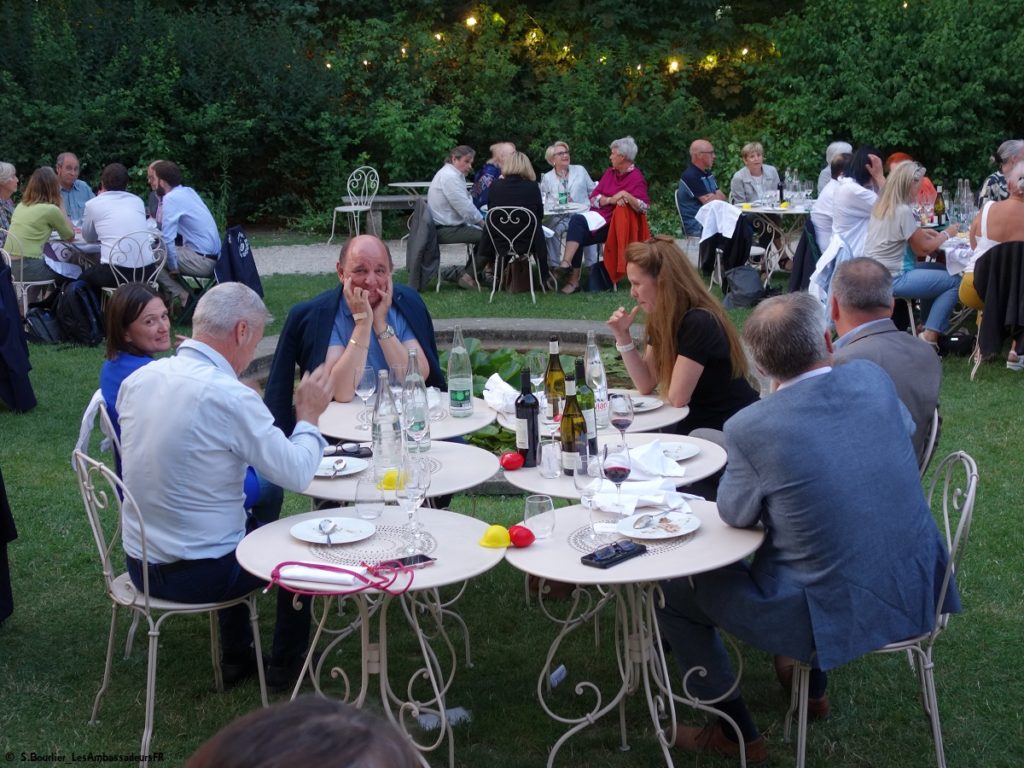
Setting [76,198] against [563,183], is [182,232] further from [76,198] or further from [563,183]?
[563,183]

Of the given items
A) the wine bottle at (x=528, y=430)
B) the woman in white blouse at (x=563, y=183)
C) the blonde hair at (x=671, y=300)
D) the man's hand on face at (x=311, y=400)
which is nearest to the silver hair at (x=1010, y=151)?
the woman in white blouse at (x=563, y=183)

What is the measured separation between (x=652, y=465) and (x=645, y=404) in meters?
0.79

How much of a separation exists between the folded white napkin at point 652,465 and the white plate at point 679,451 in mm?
41

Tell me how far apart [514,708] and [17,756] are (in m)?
1.45

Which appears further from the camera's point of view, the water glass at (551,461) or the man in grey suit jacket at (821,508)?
the water glass at (551,461)

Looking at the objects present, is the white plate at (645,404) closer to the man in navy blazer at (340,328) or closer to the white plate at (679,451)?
the white plate at (679,451)

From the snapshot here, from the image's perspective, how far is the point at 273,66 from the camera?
1570 centimetres

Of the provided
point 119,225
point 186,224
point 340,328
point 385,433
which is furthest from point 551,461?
point 186,224

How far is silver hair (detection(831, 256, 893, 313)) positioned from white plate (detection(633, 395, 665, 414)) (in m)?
0.76

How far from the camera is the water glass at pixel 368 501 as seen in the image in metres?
3.10

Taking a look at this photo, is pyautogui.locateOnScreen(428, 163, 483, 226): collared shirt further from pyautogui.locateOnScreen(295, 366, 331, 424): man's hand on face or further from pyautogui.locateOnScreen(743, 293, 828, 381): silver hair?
pyautogui.locateOnScreen(743, 293, 828, 381): silver hair

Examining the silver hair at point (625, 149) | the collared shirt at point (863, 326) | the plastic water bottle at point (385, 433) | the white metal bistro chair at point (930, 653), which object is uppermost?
the silver hair at point (625, 149)

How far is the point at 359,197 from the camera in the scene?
14.3 metres

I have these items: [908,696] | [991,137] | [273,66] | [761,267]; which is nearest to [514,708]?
[908,696]
